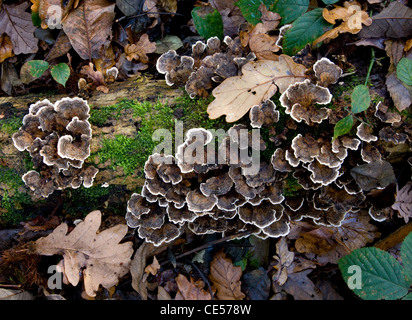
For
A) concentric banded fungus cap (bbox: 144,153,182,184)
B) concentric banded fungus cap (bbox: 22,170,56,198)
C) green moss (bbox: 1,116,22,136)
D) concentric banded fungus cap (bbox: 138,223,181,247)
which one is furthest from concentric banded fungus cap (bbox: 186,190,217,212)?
green moss (bbox: 1,116,22,136)

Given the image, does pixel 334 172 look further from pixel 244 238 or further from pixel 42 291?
pixel 42 291

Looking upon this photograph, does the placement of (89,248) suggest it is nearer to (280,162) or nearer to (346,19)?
(280,162)

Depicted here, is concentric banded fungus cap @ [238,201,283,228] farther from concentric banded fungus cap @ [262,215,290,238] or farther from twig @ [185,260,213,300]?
twig @ [185,260,213,300]

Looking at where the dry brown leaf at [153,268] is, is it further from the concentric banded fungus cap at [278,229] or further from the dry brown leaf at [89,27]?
the dry brown leaf at [89,27]

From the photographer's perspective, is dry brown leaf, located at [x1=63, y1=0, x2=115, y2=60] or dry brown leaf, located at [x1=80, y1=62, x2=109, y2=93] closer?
dry brown leaf, located at [x1=80, y1=62, x2=109, y2=93]
